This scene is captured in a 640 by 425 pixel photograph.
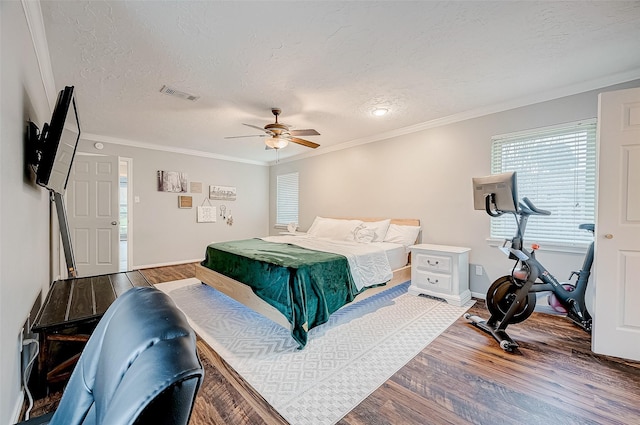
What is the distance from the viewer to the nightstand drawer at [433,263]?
3.35 meters

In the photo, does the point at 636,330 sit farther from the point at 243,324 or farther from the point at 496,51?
the point at 243,324

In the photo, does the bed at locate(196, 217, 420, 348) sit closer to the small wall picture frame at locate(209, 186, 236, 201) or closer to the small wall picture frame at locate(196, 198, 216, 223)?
the small wall picture frame at locate(196, 198, 216, 223)

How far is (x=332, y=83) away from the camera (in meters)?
2.74

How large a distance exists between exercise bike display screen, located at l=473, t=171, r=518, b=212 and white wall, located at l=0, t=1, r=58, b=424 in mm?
3315

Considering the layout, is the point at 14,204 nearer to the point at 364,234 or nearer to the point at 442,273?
the point at 364,234

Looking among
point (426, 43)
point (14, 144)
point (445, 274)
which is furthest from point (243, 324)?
point (426, 43)

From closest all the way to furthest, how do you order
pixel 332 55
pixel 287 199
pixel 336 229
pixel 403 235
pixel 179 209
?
pixel 332 55, pixel 403 235, pixel 336 229, pixel 179 209, pixel 287 199

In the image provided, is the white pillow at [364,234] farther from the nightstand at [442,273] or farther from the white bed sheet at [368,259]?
the nightstand at [442,273]

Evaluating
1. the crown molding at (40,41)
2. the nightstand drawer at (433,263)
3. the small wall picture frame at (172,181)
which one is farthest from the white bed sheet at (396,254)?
the small wall picture frame at (172,181)

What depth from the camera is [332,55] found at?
7.41 feet

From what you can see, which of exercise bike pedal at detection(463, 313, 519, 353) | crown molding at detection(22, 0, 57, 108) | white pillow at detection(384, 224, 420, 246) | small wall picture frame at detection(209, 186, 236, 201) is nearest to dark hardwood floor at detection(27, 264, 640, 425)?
exercise bike pedal at detection(463, 313, 519, 353)

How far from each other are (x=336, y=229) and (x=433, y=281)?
1.73m

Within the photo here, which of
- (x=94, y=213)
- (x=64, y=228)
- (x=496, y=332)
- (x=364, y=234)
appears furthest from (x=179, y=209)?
(x=496, y=332)

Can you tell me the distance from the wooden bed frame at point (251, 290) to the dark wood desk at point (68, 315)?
96 centimetres
